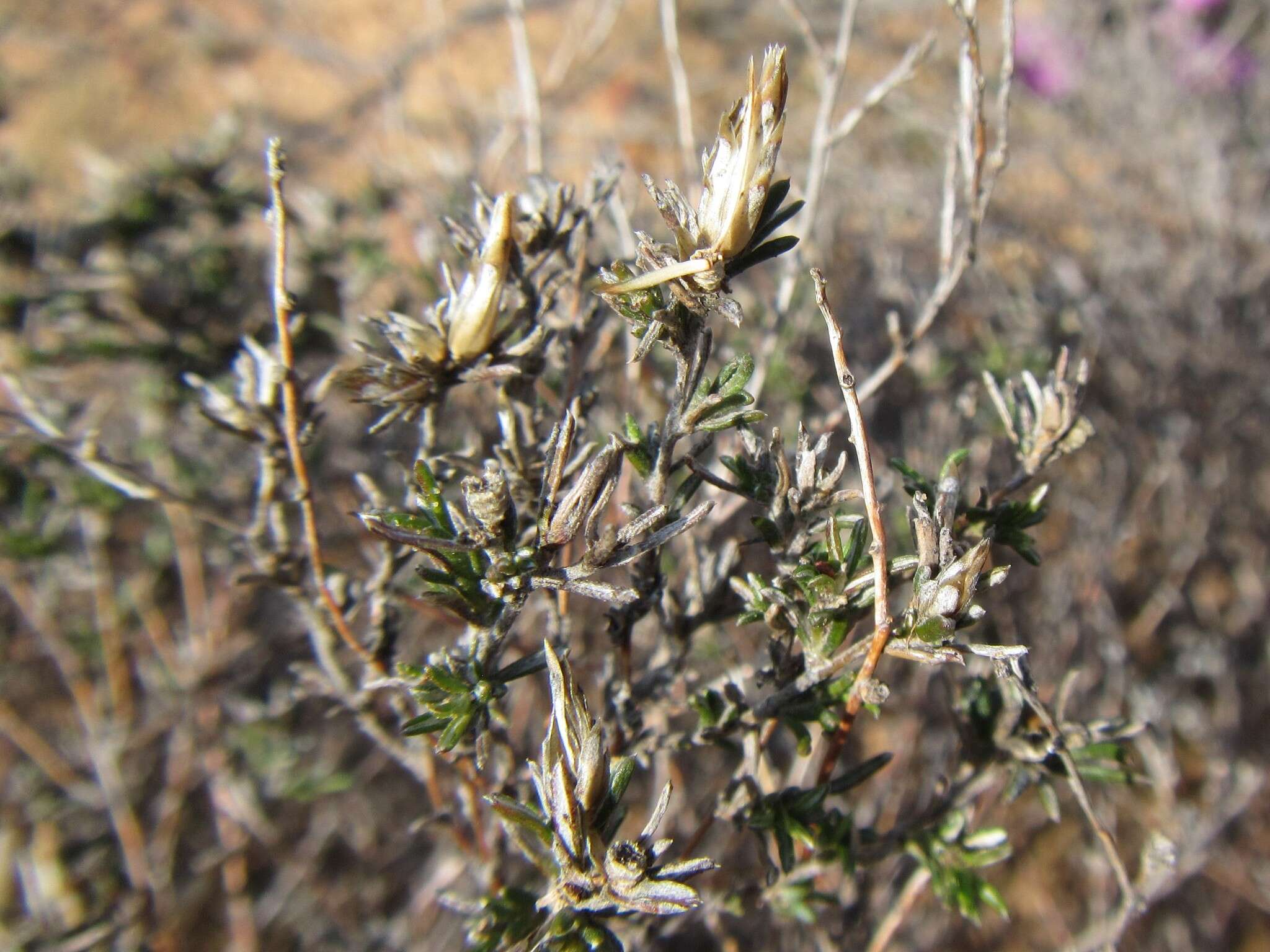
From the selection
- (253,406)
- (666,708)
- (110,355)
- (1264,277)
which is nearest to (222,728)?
(110,355)

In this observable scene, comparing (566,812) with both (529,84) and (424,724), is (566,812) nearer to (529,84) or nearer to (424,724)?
(424,724)

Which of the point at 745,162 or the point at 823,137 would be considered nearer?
the point at 745,162

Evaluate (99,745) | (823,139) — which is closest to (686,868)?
(823,139)

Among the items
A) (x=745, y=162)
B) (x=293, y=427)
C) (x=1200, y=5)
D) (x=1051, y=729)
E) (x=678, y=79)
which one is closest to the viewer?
(x=745, y=162)

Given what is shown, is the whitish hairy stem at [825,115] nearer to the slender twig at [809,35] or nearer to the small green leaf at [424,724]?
the slender twig at [809,35]

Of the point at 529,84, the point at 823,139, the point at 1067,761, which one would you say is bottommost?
the point at 1067,761

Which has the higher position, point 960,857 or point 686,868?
point 686,868

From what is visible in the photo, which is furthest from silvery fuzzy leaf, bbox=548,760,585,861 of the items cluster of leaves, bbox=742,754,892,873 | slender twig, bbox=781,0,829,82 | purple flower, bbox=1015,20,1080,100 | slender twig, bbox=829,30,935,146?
purple flower, bbox=1015,20,1080,100

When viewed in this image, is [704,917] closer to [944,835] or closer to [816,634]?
[944,835]

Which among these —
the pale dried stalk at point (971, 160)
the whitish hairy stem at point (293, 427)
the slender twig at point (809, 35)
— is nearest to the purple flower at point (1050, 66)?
the slender twig at point (809, 35)
